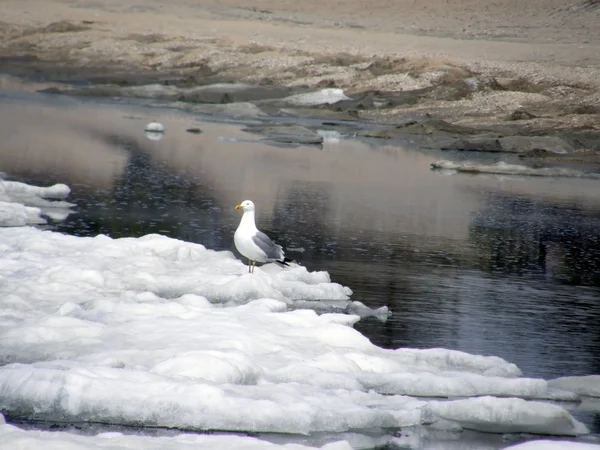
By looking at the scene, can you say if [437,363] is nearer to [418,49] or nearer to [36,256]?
[36,256]

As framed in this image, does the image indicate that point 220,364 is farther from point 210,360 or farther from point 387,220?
point 387,220

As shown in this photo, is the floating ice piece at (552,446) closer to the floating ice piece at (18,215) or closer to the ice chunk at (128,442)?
the ice chunk at (128,442)

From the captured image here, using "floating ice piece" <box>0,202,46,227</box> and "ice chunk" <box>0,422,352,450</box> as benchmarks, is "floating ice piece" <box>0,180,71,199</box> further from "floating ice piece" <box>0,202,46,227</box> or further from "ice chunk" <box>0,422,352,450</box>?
"ice chunk" <box>0,422,352,450</box>

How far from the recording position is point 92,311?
8.16 meters

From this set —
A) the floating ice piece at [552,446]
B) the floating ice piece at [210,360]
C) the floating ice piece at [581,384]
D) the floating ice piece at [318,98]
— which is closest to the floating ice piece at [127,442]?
the floating ice piece at [210,360]

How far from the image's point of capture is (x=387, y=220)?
16.5 meters

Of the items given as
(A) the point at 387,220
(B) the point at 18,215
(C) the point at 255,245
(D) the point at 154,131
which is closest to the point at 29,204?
(B) the point at 18,215

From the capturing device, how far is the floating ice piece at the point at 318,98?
4341cm

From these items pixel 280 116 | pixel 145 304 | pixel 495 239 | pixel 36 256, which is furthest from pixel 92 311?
pixel 280 116

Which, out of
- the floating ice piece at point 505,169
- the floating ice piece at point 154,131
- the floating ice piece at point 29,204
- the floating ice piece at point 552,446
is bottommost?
the floating ice piece at point 552,446

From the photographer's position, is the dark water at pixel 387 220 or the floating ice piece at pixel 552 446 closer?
the floating ice piece at pixel 552 446

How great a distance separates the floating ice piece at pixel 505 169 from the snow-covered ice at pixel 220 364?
1596 centimetres

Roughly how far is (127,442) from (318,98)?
3924 centimetres

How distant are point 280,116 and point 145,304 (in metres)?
31.8
